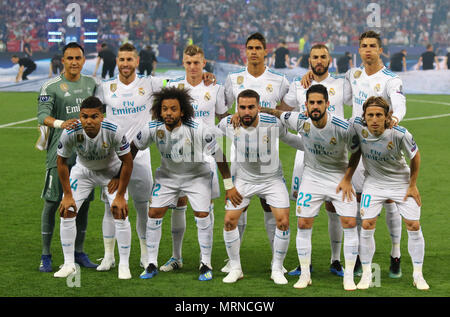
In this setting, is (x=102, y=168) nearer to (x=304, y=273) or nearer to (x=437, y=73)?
(x=304, y=273)

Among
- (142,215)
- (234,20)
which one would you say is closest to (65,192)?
(142,215)

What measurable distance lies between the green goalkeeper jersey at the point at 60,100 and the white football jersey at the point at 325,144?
6.65ft

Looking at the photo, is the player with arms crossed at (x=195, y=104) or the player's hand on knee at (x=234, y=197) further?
the player with arms crossed at (x=195, y=104)

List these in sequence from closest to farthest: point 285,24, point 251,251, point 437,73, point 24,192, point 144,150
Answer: point 144,150, point 251,251, point 24,192, point 437,73, point 285,24

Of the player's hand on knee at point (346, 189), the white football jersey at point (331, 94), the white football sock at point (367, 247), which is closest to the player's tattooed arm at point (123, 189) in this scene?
the white football jersey at point (331, 94)

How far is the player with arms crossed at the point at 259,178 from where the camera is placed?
22.2 ft

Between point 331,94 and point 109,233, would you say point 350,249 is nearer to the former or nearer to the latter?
point 331,94

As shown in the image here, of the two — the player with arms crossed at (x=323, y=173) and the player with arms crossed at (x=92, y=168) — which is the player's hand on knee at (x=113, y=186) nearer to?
the player with arms crossed at (x=92, y=168)

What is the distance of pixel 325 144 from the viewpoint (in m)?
6.60

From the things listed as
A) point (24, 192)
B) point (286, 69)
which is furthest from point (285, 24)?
point (24, 192)

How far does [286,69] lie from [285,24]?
38.7 feet

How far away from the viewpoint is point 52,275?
6992 mm

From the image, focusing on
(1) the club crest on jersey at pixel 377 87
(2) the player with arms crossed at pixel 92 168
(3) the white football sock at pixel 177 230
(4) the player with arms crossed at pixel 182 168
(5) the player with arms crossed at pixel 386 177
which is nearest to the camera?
(5) the player with arms crossed at pixel 386 177

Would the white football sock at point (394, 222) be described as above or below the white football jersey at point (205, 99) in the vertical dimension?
below
